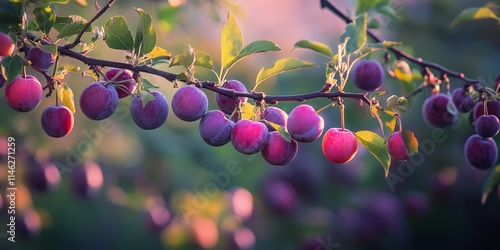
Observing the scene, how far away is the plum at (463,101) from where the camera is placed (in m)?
1.11

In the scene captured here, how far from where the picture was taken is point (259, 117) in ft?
2.82

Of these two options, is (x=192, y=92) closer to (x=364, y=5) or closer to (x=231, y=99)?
(x=231, y=99)

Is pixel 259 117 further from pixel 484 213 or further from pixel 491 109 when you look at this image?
pixel 484 213

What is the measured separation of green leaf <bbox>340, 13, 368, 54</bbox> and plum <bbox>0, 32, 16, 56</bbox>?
497 millimetres

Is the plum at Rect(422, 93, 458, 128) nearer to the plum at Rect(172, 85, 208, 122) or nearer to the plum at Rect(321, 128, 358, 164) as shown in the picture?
the plum at Rect(321, 128, 358, 164)

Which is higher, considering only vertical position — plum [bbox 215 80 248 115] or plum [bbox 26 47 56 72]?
plum [bbox 26 47 56 72]

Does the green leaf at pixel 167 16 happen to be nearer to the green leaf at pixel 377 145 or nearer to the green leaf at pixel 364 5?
the green leaf at pixel 364 5

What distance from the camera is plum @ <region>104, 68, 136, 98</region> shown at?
889mm

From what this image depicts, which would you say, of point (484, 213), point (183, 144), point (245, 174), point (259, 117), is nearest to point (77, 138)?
point (183, 144)

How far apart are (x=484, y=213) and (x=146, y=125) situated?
2274 mm

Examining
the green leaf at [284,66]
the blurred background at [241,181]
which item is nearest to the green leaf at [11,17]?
the green leaf at [284,66]

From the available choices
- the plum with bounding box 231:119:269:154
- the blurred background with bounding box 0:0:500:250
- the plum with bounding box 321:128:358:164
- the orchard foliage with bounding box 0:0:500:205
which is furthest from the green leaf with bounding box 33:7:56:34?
the blurred background with bounding box 0:0:500:250

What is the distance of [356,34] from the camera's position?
0.97 meters

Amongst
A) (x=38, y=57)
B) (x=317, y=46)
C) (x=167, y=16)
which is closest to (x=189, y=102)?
(x=38, y=57)
